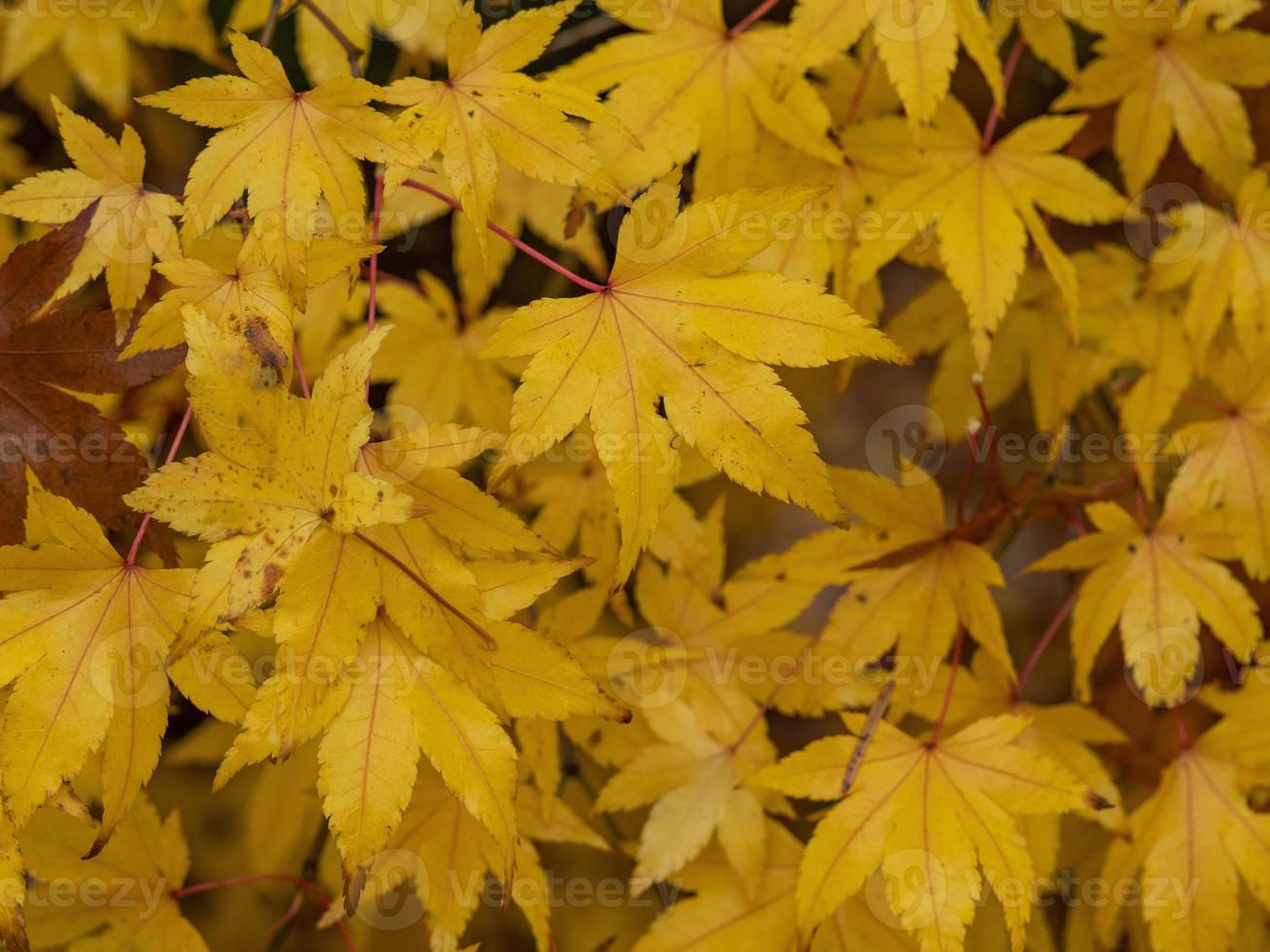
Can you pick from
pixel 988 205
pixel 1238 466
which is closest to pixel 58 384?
pixel 988 205

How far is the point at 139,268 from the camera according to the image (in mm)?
879

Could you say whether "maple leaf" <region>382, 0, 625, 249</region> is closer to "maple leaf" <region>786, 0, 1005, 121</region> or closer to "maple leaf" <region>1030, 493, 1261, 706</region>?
"maple leaf" <region>786, 0, 1005, 121</region>

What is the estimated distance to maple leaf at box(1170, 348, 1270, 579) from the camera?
1133 millimetres

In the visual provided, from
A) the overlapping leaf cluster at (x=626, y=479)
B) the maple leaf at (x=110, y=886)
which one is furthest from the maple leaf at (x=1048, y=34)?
the maple leaf at (x=110, y=886)

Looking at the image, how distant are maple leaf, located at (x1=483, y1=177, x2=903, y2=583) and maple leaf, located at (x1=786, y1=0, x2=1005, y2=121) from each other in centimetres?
21

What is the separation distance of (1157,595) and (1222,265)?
0.43 meters

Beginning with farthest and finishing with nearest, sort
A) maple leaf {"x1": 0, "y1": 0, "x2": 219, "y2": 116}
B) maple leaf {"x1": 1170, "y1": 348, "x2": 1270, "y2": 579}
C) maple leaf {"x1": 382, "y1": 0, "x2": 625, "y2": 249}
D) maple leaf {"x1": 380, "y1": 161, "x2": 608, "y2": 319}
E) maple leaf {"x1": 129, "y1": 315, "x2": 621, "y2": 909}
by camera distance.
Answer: maple leaf {"x1": 0, "y1": 0, "x2": 219, "y2": 116} < maple leaf {"x1": 380, "y1": 161, "x2": 608, "y2": 319} < maple leaf {"x1": 1170, "y1": 348, "x2": 1270, "y2": 579} < maple leaf {"x1": 382, "y1": 0, "x2": 625, "y2": 249} < maple leaf {"x1": 129, "y1": 315, "x2": 621, "y2": 909}

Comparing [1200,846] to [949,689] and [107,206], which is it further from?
[107,206]

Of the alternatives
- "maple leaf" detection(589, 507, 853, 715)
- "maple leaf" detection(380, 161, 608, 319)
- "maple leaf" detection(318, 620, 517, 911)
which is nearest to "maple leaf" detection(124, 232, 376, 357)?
"maple leaf" detection(318, 620, 517, 911)

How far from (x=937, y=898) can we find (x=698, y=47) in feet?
2.95

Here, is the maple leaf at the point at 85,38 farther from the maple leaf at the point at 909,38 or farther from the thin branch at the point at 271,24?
the maple leaf at the point at 909,38

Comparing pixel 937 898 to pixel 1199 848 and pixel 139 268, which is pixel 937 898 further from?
pixel 139 268

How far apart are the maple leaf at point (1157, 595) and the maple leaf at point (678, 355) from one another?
1.52 ft

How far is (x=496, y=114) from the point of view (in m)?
0.87
